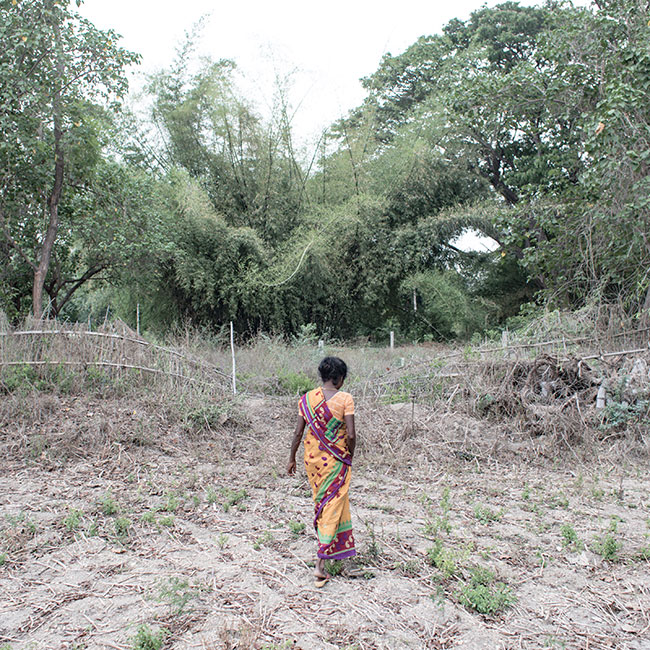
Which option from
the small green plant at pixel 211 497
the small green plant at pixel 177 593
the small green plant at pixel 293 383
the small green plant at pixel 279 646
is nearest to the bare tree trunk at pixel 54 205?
the small green plant at pixel 293 383

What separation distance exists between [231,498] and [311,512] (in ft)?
2.04

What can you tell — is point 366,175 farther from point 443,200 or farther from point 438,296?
point 438,296

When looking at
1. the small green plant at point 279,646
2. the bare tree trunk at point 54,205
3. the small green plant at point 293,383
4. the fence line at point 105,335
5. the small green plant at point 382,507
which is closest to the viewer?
the small green plant at point 279,646

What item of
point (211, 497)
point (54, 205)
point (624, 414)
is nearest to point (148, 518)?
point (211, 497)

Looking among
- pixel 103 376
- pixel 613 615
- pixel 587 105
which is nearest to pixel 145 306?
pixel 103 376

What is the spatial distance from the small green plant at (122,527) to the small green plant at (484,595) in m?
2.02

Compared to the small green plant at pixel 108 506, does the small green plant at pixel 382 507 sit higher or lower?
lower

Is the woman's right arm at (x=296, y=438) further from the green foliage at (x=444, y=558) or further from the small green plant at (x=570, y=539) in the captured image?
the small green plant at (x=570, y=539)

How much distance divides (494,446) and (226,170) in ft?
34.6

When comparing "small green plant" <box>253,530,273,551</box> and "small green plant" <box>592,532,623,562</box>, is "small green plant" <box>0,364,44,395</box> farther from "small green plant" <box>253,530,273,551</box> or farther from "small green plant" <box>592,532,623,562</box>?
"small green plant" <box>592,532,623,562</box>

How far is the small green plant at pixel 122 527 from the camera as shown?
3438mm

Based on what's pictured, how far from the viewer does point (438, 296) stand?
1522cm

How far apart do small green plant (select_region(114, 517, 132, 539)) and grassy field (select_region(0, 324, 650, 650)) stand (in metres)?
0.04

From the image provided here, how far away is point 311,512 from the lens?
12.8 ft
